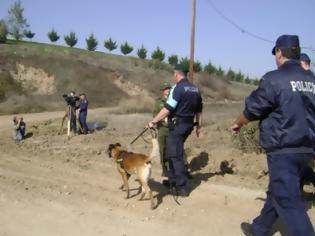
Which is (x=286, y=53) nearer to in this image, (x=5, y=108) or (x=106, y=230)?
(x=106, y=230)

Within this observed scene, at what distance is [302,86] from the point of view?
183 inches

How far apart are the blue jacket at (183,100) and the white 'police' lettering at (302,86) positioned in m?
2.87

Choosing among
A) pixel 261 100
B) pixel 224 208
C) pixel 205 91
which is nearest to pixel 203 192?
pixel 224 208

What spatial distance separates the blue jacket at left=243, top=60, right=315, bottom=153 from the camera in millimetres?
4605

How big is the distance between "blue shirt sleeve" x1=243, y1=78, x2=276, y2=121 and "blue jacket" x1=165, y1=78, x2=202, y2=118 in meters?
2.60

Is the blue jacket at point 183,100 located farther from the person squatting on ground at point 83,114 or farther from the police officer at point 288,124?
the person squatting on ground at point 83,114

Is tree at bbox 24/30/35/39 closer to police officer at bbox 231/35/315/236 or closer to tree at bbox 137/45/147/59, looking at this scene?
tree at bbox 137/45/147/59

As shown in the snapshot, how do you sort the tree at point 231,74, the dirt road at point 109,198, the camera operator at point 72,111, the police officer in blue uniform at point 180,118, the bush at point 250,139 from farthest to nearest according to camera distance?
the tree at point 231,74 → the camera operator at point 72,111 → the bush at point 250,139 → the police officer in blue uniform at point 180,118 → the dirt road at point 109,198

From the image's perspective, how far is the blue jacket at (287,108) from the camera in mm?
4605

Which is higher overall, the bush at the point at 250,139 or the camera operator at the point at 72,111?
the bush at the point at 250,139

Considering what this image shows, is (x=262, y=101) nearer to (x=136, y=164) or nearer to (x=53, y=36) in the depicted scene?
(x=136, y=164)

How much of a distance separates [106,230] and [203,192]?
245 cm

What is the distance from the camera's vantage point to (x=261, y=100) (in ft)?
15.3

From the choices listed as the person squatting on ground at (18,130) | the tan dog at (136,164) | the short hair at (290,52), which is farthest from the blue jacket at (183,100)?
the person squatting on ground at (18,130)
